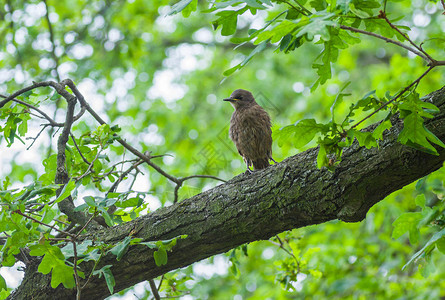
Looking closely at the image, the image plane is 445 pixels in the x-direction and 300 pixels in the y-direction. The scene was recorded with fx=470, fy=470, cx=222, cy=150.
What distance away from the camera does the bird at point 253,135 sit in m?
4.65

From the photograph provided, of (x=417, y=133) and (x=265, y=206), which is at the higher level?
(x=265, y=206)

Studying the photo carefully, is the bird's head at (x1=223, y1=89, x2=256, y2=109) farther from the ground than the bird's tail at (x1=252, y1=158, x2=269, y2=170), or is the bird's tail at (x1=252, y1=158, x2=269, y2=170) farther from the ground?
the bird's head at (x1=223, y1=89, x2=256, y2=109)

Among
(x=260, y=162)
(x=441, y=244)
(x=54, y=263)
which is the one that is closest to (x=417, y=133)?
(x=441, y=244)

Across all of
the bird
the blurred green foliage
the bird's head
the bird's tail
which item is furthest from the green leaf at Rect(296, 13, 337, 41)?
the bird's head

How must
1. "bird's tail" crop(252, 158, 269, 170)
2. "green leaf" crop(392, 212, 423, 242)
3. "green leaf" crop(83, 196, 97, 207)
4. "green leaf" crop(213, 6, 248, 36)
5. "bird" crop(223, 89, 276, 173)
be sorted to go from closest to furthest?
"green leaf" crop(213, 6, 248, 36)
"green leaf" crop(83, 196, 97, 207)
"green leaf" crop(392, 212, 423, 242)
"bird" crop(223, 89, 276, 173)
"bird's tail" crop(252, 158, 269, 170)

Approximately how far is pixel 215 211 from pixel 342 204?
0.71m

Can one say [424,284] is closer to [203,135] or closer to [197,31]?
[203,135]

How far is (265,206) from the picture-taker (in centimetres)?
251

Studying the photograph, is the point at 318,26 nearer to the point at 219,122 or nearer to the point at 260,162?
the point at 260,162

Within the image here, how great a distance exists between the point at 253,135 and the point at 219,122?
461 centimetres

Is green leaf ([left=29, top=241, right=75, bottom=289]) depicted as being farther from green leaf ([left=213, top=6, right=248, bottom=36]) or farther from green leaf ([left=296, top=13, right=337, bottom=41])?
green leaf ([left=296, top=13, right=337, bottom=41])

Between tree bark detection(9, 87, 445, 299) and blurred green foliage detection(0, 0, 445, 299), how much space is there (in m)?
0.21

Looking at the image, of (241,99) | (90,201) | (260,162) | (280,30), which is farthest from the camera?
(241,99)

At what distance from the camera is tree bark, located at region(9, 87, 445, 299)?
87.4 inches
